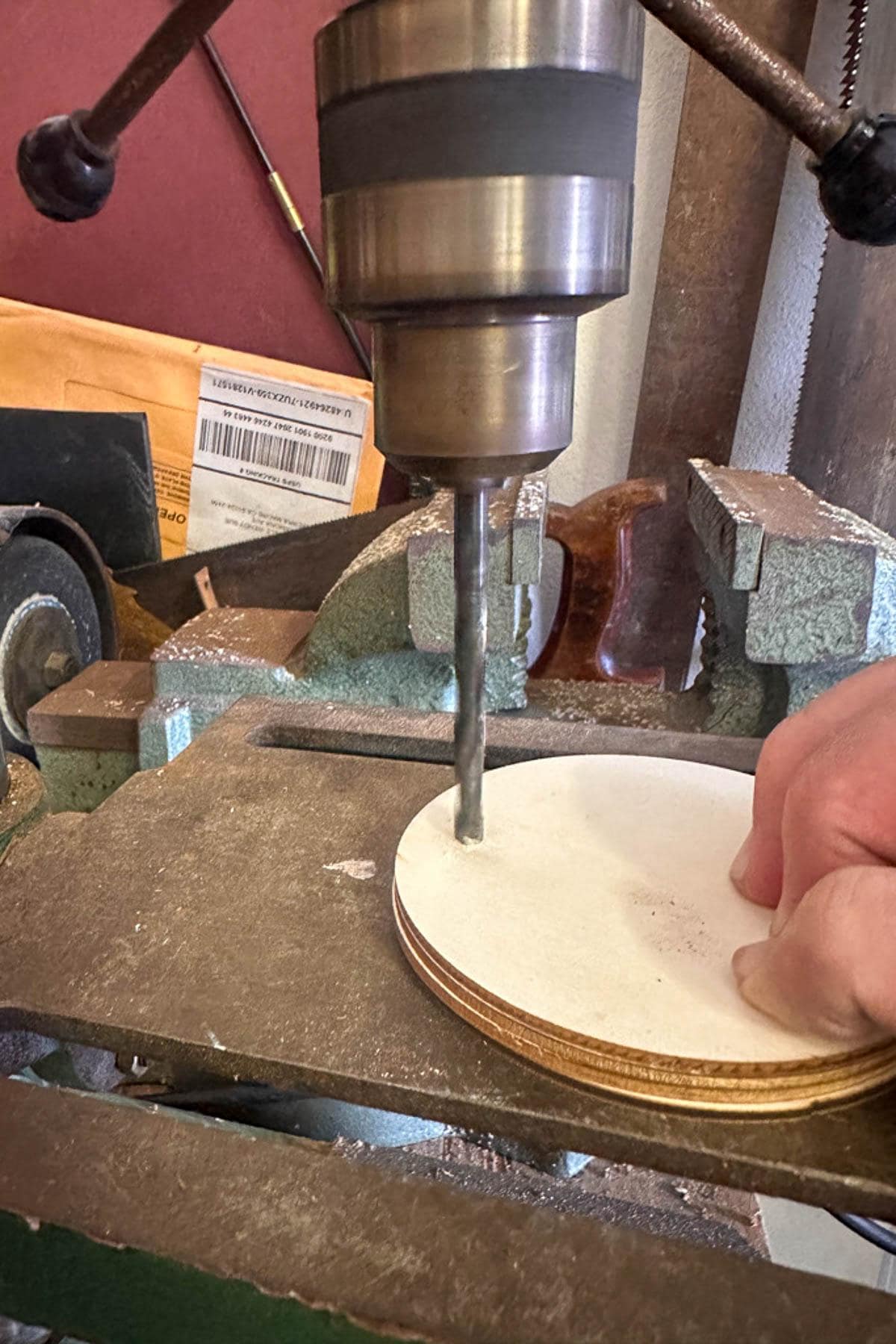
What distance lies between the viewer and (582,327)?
1.66 meters

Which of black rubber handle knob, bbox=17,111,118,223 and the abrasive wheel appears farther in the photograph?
the abrasive wheel

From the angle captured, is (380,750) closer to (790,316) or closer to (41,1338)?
(41,1338)

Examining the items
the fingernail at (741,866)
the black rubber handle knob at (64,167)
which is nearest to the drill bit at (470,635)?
the fingernail at (741,866)

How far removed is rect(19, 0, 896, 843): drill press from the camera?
39cm

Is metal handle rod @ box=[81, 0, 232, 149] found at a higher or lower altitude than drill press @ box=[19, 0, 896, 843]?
higher

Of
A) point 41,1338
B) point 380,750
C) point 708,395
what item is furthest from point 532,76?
point 708,395

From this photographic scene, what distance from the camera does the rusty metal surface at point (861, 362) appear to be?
1.24 metres

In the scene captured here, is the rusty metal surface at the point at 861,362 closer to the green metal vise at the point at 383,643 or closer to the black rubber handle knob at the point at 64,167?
the green metal vise at the point at 383,643

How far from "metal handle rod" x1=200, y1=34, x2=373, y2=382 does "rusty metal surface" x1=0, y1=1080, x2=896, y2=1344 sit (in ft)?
5.01

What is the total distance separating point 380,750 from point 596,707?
38cm

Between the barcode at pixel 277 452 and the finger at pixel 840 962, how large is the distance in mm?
1526

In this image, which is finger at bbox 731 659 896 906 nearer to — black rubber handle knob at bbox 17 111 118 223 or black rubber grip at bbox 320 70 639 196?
black rubber grip at bbox 320 70 639 196

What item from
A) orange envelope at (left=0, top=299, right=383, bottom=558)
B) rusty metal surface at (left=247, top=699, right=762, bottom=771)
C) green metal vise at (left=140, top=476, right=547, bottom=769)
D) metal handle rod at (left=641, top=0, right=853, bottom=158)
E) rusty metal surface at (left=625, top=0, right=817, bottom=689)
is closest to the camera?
metal handle rod at (left=641, top=0, right=853, bottom=158)

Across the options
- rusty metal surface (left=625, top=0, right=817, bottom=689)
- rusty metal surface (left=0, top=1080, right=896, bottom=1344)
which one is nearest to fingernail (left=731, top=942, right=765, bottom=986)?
rusty metal surface (left=0, top=1080, right=896, bottom=1344)
